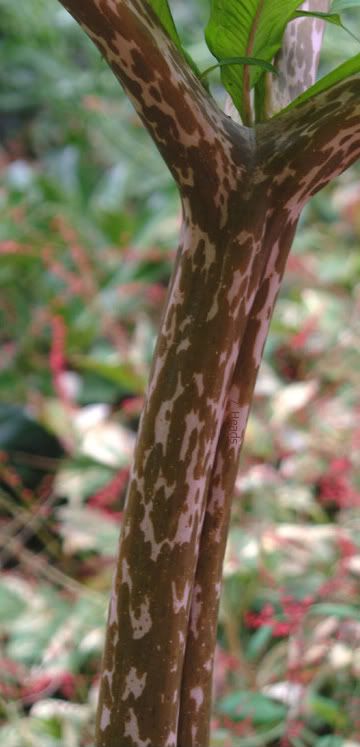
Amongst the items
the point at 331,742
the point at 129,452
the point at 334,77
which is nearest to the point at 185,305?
the point at 334,77

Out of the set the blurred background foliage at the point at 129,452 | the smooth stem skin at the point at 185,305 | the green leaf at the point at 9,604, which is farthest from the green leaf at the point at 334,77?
the green leaf at the point at 9,604

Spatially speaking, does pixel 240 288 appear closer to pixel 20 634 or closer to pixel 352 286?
pixel 20 634

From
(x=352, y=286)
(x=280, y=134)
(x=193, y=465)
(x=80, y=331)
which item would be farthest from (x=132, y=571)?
(x=352, y=286)

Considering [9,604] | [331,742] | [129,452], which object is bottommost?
[331,742]

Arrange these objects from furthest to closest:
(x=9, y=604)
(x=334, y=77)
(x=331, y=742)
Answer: (x=9, y=604), (x=331, y=742), (x=334, y=77)

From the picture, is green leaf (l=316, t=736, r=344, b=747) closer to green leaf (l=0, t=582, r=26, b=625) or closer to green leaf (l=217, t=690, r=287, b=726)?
green leaf (l=217, t=690, r=287, b=726)

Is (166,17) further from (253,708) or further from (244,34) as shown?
(253,708)

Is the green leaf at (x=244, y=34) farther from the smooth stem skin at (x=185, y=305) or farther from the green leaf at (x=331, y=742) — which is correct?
the green leaf at (x=331, y=742)
